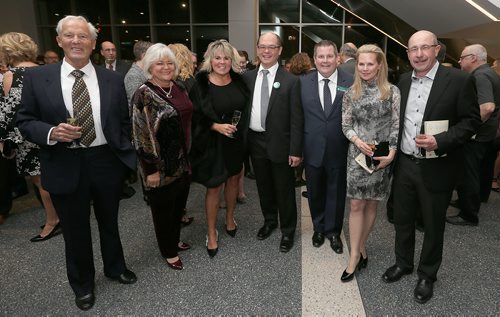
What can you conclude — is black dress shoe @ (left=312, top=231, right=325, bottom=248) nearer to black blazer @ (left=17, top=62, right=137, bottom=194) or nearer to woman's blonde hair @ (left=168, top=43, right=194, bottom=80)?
black blazer @ (left=17, top=62, right=137, bottom=194)

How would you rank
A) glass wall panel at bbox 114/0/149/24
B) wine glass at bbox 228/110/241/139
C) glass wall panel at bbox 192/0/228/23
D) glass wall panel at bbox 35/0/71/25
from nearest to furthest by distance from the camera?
wine glass at bbox 228/110/241/139
glass wall panel at bbox 192/0/228/23
glass wall panel at bbox 114/0/149/24
glass wall panel at bbox 35/0/71/25

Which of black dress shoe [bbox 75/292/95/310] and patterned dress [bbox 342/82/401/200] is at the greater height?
patterned dress [bbox 342/82/401/200]

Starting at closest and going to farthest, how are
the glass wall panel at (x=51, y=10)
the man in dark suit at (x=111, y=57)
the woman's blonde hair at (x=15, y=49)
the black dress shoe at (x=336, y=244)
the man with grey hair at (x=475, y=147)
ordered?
the woman's blonde hair at (x=15, y=49), the black dress shoe at (x=336, y=244), the man with grey hair at (x=475, y=147), the man in dark suit at (x=111, y=57), the glass wall panel at (x=51, y=10)

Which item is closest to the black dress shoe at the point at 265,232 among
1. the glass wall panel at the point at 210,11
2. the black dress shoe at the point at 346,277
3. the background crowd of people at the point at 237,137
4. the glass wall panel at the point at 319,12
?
the background crowd of people at the point at 237,137

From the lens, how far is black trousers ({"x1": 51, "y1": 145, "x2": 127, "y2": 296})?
6.81ft

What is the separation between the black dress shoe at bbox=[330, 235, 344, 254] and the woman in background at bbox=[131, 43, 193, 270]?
132 centimetres

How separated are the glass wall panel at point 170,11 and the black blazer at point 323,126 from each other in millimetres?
9064

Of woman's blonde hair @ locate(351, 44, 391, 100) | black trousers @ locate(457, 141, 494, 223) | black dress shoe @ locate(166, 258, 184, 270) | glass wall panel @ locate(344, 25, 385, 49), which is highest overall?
glass wall panel @ locate(344, 25, 385, 49)

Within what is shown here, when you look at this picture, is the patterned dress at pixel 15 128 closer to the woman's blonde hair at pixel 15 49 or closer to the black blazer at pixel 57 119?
the woman's blonde hair at pixel 15 49

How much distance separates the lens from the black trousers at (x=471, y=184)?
3342 millimetres

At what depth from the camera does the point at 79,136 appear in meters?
1.83

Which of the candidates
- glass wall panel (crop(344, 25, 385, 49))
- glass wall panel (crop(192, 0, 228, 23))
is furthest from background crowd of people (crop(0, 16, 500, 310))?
glass wall panel (crop(192, 0, 228, 23))

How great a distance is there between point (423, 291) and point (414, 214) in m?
0.50

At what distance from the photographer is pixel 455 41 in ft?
24.1
